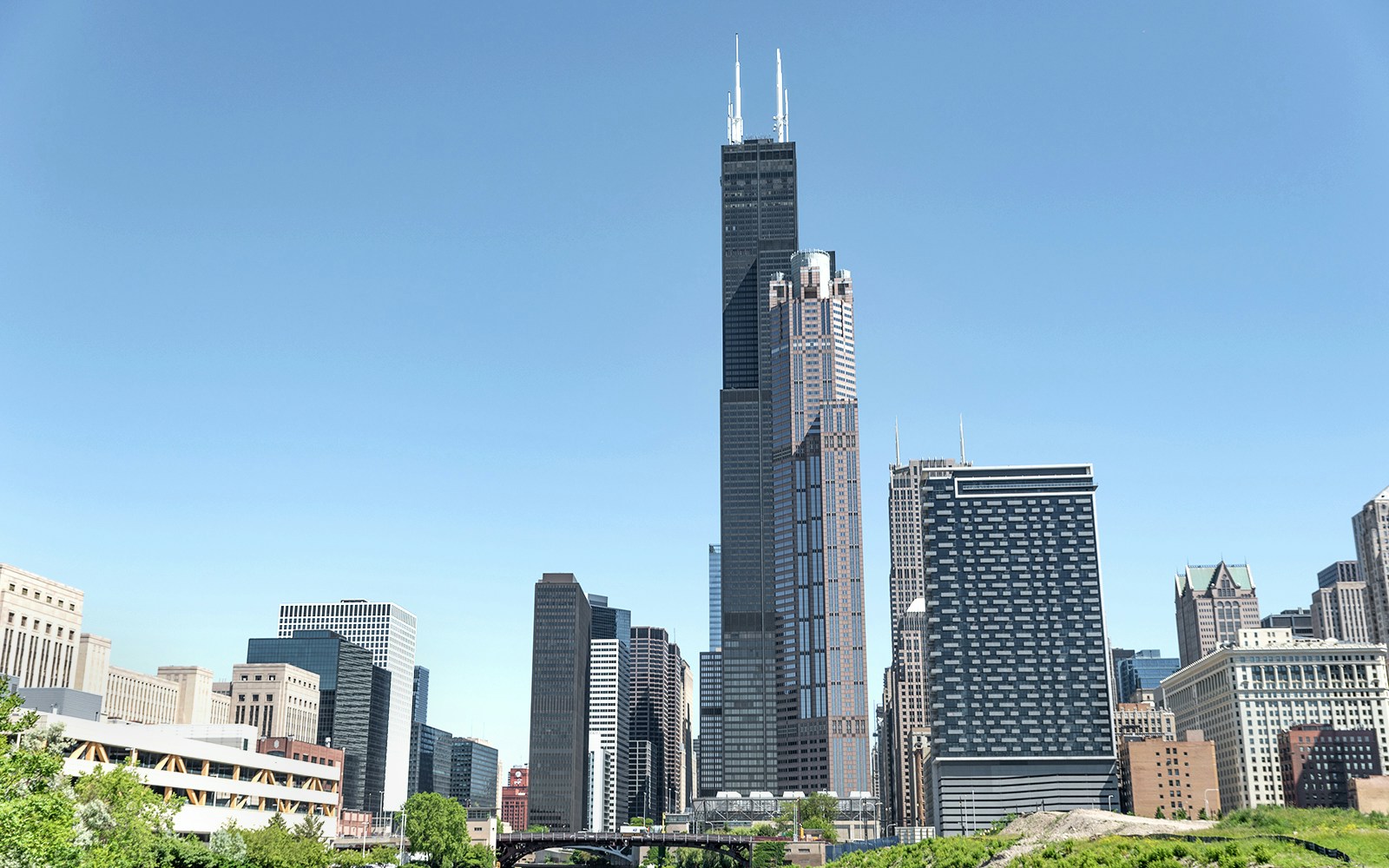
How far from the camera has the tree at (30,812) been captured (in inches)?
2157

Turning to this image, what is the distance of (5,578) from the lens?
179m

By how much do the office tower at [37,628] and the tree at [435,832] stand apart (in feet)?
191

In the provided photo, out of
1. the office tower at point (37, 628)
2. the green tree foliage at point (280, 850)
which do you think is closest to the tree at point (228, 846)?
the green tree foliage at point (280, 850)

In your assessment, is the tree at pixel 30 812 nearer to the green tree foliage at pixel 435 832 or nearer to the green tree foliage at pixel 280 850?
the green tree foliage at pixel 280 850

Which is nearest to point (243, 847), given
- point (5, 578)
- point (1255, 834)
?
point (1255, 834)

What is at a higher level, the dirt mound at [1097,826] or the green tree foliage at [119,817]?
the green tree foliage at [119,817]

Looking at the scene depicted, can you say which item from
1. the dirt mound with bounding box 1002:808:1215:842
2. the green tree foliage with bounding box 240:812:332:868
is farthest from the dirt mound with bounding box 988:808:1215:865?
the green tree foliage with bounding box 240:812:332:868

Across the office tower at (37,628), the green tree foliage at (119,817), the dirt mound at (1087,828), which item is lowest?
the dirt mound at (1087,828)

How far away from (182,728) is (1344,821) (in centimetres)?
13891

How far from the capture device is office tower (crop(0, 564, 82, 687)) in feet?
585

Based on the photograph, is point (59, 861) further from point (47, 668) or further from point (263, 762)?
point (47, 668)

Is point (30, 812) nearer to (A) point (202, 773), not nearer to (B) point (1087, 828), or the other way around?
(A) point (202, 773)

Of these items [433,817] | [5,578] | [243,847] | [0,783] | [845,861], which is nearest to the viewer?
[0,783]

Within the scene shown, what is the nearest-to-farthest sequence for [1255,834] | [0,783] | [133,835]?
[0,783]
[133,835]
[1255,834]
